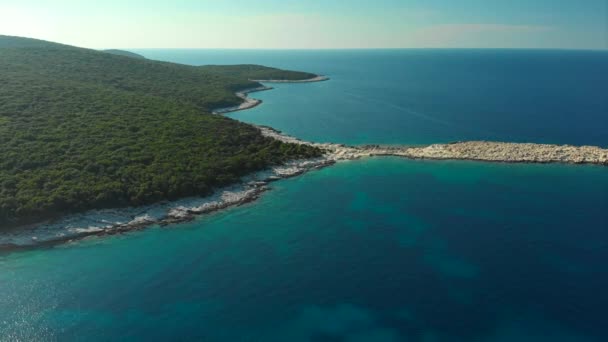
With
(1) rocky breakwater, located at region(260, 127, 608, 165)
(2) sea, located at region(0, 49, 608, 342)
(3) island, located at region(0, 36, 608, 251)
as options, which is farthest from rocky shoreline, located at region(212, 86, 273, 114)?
(2) sea, located at region(0, 49, 608, 342)

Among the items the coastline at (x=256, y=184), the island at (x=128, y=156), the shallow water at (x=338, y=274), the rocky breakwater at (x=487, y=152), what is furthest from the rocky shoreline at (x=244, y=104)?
the shallow water at (x=338, y=274)

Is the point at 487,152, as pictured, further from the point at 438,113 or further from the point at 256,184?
the point at 438,113

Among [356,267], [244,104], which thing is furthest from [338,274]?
[244,104]

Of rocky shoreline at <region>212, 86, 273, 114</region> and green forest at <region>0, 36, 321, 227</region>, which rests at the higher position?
rocky shoreline at <region>212, 86, 273, 114</region>

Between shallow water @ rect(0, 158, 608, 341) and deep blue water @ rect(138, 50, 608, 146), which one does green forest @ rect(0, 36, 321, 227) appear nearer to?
shallow water @ rect(0, 158, 608, 341)

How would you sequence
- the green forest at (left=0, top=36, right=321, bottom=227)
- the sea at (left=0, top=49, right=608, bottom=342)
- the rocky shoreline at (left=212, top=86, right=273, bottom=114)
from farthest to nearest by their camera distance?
1. the rocky shoreline at (left=212, top=86, right=273, bottom=114)
2. the green forest at (left=0, top=36, right=321, bottom=227)
3. the sea at (left=0, top=49, right=608, bottom=342)

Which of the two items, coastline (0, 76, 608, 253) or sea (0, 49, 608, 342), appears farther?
coastline (0, 76, 608, 253)
